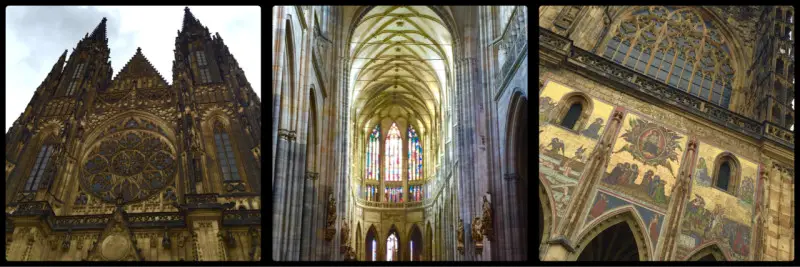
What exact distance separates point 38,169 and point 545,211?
8.81 metres

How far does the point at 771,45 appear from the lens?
18766 millimetres

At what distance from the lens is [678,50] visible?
19453 millimetres

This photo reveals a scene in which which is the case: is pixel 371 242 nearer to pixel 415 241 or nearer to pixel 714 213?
pixel 415 241

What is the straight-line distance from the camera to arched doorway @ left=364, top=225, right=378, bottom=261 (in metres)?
46.5

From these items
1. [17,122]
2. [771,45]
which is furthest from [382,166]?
[17,122]

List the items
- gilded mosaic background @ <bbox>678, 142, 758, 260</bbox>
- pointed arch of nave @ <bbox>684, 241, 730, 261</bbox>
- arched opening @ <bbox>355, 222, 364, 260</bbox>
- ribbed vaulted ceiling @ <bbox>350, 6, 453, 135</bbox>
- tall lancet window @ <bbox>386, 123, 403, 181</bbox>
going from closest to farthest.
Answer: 1. gilded mosaic background @ <bbox>678, 142, 758, 260</bbox>
2. pointed arch of nave @ <bbox>684, 241, 730, 261</bbox>
3. ribbed vaulted ceiling @ <bbox>350, 6, 453, 135</bbox>
4. arched opening @ <bbox>355, 222, 364, 260</bbox>
5. tall lancet window @ <bbox>386, 123, 403, 181</bbox>

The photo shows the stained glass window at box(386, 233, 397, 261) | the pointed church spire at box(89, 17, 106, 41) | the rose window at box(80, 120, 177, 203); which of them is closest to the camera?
the pointed church spire at box(89, 17, 106, 41)

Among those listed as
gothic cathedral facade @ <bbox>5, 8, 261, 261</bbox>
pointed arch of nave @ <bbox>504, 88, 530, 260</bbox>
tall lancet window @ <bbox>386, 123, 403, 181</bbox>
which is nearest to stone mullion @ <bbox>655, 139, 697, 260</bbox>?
pointed arch of nave @ <bbox>504, 88, 530, 260</bbox>

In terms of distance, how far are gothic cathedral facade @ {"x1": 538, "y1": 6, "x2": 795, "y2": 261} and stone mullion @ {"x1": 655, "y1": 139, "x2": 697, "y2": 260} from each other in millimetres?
23

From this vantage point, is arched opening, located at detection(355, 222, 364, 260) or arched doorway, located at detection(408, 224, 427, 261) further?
arched doorway, located at detection(408, 224, 427, 261)

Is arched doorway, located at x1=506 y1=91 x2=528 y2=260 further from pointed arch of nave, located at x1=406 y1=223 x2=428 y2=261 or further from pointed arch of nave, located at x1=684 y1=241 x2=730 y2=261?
pointed arch of nave, located at x1=406 y1=223 x2=428 y2=261

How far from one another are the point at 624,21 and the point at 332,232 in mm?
9710

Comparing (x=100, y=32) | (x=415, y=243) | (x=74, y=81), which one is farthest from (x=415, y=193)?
(x=100, y=32)

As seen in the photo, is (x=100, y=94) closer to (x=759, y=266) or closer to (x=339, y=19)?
(x=759, y=266)
